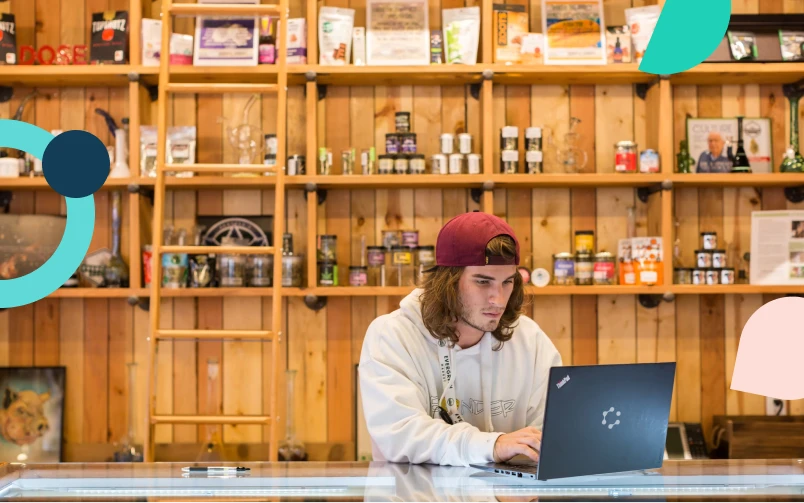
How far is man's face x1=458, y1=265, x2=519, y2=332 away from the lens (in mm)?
2111

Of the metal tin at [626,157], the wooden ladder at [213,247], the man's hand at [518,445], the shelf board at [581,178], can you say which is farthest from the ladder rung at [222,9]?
the man's hand at [518,445]

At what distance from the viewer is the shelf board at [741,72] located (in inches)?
136

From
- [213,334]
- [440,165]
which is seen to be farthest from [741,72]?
[213,334]

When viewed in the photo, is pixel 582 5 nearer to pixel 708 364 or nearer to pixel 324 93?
pixel 324 93

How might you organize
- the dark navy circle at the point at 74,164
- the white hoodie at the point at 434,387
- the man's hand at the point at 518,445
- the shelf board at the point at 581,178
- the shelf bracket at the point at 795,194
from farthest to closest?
the shelf bracket at the point at 795,194, the shelf board at the point at 581,178, the dark navy circle at the point at 74,164, the white hoodie at the point at 434,387, the man's hand at the point at 518,445

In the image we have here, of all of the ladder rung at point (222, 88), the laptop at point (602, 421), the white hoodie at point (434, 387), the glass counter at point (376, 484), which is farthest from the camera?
the ladder rung at point (222, 88)

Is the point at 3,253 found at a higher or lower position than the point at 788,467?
higher

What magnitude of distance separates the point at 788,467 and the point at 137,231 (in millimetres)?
2510

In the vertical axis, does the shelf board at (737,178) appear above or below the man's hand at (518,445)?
above

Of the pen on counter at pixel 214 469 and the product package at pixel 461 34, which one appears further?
the product package at pixel 461 34

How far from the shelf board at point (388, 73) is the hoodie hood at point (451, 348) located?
1460 mm

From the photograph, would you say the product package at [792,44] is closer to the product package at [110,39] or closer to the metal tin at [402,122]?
the metal tin at [402,122]

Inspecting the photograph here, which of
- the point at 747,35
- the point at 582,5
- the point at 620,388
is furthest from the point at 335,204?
the point at 620,388

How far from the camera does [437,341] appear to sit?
7.10 feet
